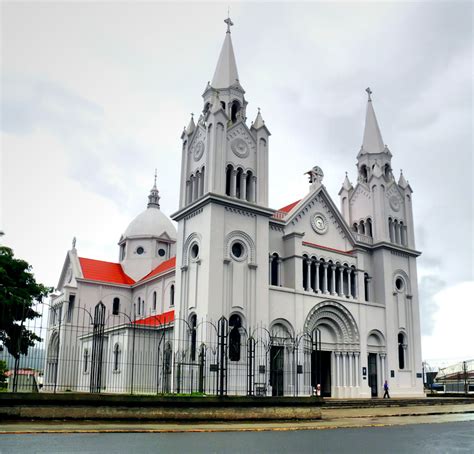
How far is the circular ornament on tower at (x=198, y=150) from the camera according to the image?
41.8m

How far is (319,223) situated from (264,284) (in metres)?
9.79

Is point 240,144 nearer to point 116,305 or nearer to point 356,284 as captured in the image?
point 356,284

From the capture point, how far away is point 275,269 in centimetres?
4316

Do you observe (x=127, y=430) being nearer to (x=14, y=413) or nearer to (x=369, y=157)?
(x=14, y=413)

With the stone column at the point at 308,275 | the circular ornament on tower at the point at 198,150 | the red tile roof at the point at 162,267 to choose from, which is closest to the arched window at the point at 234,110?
the circular ornament on tower at the point at 198,150

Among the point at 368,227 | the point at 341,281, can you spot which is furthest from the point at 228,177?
the point at 368,227

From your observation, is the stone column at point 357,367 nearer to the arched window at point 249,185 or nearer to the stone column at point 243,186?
the arched window at point 249,185

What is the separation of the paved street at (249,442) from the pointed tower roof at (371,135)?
3822 cm

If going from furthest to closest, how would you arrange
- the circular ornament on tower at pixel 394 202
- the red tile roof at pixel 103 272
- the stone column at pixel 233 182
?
the red tile roof at pixel 103 272 → the circular ornament on tower at pixel 394 202 → the stone column at pixel 233 182

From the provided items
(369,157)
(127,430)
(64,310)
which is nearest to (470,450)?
(127,430)

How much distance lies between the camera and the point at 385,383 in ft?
143

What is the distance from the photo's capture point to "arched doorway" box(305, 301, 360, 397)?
4353cm

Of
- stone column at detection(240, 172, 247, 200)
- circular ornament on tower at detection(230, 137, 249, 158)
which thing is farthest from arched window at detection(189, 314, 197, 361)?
circular ornament on tower at detection(230, 137, 249, 158)

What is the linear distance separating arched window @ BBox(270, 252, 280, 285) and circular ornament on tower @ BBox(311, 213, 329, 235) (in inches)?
196
